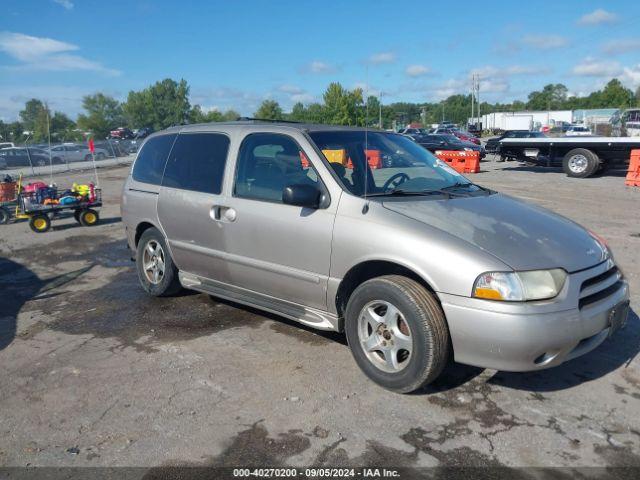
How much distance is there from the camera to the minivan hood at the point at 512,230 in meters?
3.28

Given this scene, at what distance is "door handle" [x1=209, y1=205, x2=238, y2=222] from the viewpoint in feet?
14.8

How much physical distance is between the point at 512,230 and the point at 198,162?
294cm

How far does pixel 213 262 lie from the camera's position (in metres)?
4.79

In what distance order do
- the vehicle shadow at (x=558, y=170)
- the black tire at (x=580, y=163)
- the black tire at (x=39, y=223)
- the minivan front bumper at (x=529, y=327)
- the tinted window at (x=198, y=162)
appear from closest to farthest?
the minivan front bumper at (x=529, y=327)
the tinted window at (x=198, y=162)
the black tire at (x=39, y=223)
the black tire at (x=580, y=163)
the vehicle shadow at (x=558, y=170)

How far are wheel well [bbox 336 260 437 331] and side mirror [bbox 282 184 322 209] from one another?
22.8 inches

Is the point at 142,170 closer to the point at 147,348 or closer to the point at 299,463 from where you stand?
the point at 147,348

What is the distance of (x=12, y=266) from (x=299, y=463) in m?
6.49

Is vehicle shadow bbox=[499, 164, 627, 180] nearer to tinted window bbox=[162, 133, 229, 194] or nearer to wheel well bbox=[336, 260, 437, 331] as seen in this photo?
tinted window bbox=[162, 133, 229, 194]

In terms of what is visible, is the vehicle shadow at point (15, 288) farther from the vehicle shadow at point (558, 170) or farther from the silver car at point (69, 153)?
the silver car at point (69, 153)

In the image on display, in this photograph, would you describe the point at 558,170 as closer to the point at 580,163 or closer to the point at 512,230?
the point at 580,163

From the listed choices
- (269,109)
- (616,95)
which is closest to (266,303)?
(269,109)

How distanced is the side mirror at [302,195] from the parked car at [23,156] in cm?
2463

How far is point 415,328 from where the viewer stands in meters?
3.32

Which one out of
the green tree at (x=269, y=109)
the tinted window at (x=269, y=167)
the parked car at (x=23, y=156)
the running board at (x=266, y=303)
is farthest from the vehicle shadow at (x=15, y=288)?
the green tree at (x=269, y=109)
